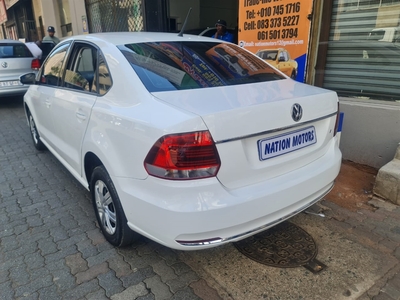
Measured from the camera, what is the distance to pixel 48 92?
3.50 m

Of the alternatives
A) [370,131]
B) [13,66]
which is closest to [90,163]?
[370,131]

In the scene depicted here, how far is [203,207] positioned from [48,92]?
8.65 ft

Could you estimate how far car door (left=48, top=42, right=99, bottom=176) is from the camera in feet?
8.64

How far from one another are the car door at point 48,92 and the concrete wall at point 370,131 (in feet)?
11.6

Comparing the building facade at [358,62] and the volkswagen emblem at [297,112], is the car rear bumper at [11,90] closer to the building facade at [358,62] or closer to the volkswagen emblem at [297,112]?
the building facade at [358,62]

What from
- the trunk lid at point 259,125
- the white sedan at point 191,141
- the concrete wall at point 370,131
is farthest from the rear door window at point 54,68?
the concrete wall at point 370,131

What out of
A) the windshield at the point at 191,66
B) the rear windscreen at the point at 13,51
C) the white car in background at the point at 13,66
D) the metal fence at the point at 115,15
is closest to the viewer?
the windshield at the point at 191,66

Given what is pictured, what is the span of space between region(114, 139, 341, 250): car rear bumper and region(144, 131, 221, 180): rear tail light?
5 cm

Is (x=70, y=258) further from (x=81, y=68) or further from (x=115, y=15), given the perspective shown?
(x=115, y=15)

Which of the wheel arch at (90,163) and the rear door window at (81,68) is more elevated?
the rear door window at (81,68)

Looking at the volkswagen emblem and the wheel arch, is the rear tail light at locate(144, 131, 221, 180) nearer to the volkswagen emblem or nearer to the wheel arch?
the volkswagen emblem

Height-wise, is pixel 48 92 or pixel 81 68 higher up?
pixel 81 68

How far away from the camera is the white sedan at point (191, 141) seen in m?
1.77

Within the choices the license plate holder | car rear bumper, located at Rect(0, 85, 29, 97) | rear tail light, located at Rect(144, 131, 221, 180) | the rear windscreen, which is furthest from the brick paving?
the rear windscreen
